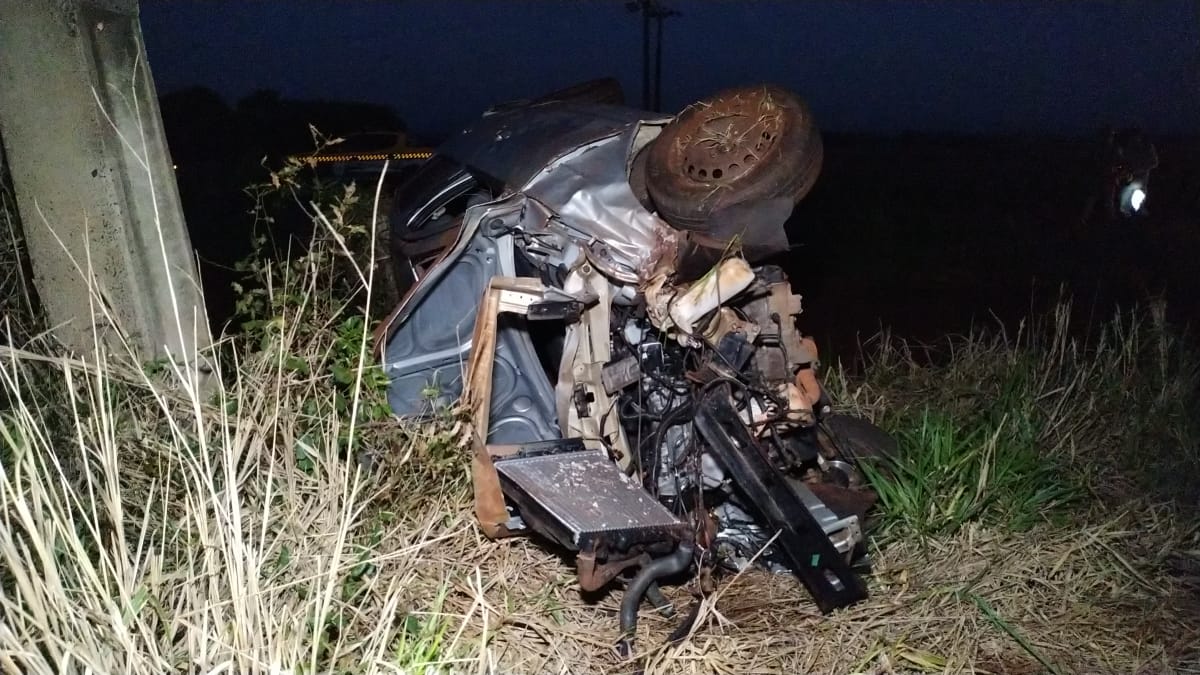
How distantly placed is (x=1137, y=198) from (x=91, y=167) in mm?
4773

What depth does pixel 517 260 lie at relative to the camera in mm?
3746

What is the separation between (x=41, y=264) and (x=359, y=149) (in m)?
4.53

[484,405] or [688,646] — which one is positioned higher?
[484,405]

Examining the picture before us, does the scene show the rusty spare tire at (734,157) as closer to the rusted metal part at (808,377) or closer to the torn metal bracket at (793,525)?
the rusted metal part at (808,377)

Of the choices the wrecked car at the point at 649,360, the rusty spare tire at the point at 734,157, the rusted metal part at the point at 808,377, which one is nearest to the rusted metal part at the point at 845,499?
the wrecked car at the point at 649,360

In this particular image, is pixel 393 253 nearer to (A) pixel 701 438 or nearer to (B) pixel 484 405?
(B) pixel 484 405

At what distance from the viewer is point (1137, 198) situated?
4.61 metres

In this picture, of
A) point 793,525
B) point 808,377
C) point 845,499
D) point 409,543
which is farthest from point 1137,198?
point 409,543

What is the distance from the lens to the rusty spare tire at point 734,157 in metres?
3.55

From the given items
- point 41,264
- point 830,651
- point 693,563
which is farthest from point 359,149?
point 830,651

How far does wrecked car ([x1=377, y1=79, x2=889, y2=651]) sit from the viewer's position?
124 inches

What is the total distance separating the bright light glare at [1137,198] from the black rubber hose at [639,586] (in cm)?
319

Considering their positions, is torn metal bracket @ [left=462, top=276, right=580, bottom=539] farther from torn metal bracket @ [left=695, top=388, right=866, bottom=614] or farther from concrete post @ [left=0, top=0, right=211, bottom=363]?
concrete post @ [left=0, top=0, right=211, bottom=363]

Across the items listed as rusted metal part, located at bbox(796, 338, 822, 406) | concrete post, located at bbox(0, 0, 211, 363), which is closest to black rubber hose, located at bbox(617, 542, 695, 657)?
rusted metal part, located at bbox(796, 338, 822, 406)
